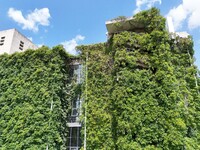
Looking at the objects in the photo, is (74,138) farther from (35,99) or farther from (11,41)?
(11,41)

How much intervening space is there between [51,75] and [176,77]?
826 cm

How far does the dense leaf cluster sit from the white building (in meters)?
12.4

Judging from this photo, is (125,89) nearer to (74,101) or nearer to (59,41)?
(74,101)

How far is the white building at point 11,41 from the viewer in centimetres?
2265

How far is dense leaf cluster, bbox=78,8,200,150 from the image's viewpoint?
33.9 feet

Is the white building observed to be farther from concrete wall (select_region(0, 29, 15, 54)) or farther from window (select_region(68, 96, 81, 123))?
window (select_region(68, 96, 81, 123))

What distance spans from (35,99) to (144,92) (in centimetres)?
708

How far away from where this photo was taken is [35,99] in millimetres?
13195

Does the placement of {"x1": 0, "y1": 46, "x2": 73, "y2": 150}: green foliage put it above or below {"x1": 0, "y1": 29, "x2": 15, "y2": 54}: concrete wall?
below

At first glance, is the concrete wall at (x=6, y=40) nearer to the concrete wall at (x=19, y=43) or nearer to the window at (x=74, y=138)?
the concrete wall at (x=19, y=43)

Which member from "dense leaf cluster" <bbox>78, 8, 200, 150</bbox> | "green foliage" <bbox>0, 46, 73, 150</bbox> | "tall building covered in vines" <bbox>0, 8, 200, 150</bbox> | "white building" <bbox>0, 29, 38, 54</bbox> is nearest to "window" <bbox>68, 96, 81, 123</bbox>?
"tall building covered in vines" <bbox>0, 8, 200, 150</bbox>

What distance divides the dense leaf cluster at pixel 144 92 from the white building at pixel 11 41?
487 inches

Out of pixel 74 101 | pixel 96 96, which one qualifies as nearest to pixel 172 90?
pixel 96 96

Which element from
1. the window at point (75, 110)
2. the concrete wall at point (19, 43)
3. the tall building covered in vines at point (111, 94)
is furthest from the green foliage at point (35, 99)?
the concrete wall at point (19, 43)
